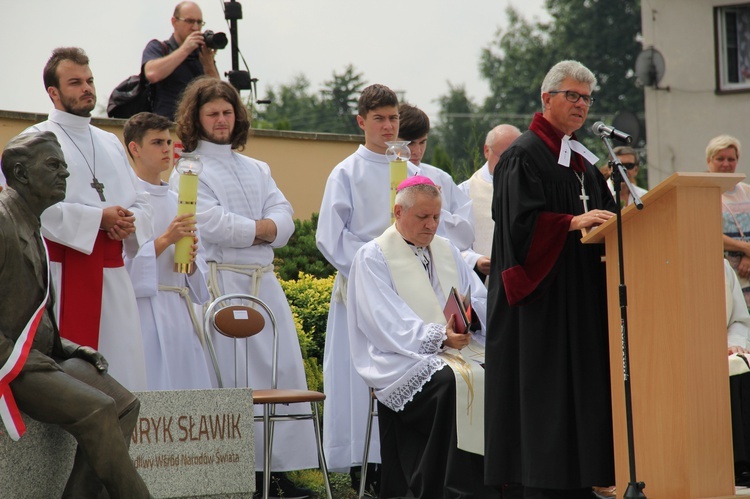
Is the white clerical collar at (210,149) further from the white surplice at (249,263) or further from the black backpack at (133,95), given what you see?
the black backpack at (133,95)

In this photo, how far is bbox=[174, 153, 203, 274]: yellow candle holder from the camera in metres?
6.88

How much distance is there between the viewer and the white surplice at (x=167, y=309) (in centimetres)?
731

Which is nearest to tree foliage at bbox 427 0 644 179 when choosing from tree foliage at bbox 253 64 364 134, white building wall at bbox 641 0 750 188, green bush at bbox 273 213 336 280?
tree foliage at bbox 253 64 364 134

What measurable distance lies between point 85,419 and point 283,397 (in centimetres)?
197

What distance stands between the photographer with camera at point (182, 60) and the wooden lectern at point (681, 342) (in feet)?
16.7

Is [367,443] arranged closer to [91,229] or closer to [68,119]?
[91,229]

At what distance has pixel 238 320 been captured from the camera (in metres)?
7.17

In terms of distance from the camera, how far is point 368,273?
733 cm

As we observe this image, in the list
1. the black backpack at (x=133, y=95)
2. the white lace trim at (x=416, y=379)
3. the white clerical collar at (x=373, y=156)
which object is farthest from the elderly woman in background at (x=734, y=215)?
the black backpack at (x=133, y=95)

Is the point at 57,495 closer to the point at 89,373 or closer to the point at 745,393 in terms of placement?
the point at 89,373

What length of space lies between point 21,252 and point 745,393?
5.18 metres

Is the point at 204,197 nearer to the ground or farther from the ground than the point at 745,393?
farther from the ground

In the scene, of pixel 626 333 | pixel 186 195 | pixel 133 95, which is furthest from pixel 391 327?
pixel 133 95

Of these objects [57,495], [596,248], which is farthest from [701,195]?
[57,495]
